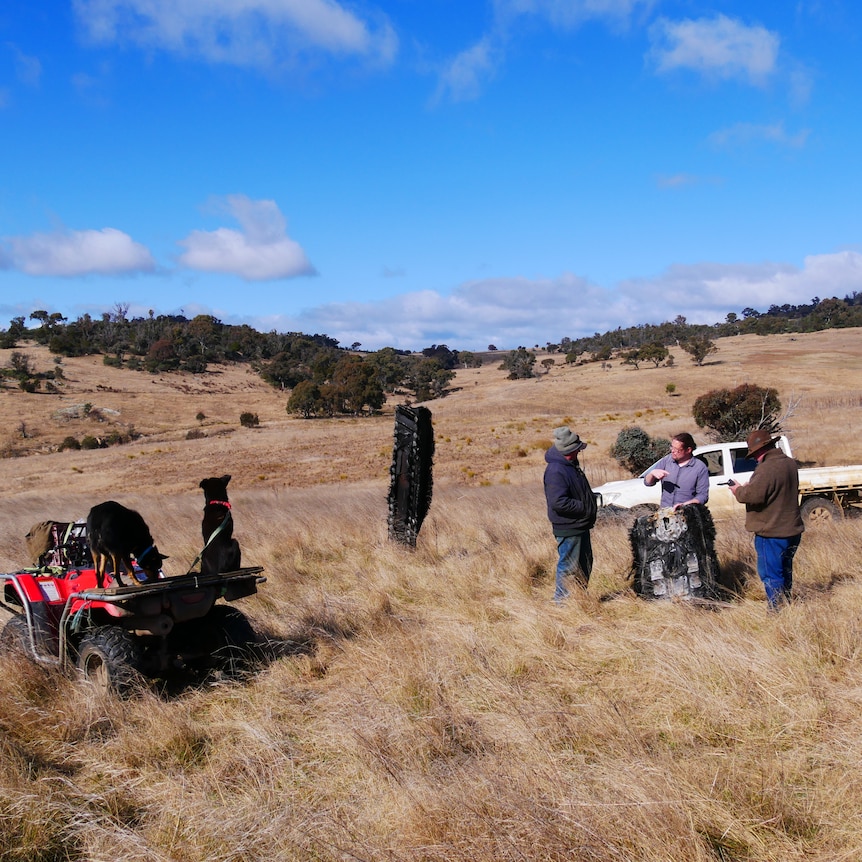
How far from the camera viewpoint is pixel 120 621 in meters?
5.09

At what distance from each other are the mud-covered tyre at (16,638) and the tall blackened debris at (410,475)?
16.6ft

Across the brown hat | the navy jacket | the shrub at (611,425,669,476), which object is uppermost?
the brown hat

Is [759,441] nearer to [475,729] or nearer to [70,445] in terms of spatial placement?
[475,729]

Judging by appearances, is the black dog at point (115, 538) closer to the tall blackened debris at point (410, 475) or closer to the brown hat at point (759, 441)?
the brown hat at point (759, 441)

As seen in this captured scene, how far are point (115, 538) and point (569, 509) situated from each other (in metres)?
3.68

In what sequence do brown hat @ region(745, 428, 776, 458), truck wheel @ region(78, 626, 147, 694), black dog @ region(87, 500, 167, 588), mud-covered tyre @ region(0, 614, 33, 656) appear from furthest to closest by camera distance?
brown hat @ region(745, 428, 776, 458) < mud-covered tyre @ region(0, 614, 33, 656) < black dog @ region(87, 500, 167, 588) < truck wheel @ region(78, 626, 147, 694)

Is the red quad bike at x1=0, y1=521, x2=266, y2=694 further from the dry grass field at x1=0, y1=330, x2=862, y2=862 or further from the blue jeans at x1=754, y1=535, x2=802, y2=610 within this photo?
the blue jeans at x1=754, y1=535, x2=802, y2=610

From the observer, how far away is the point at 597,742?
12.7ft

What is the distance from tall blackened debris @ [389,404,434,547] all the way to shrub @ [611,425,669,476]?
12.8 meters

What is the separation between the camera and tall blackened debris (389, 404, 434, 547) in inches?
394

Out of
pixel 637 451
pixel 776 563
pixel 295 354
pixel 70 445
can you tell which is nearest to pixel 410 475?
pixel 776 563

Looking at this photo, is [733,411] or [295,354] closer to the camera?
[733,411]

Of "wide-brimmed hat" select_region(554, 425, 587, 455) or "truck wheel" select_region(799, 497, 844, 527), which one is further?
"truck wheel" select_region(799, 497, 844, 527)

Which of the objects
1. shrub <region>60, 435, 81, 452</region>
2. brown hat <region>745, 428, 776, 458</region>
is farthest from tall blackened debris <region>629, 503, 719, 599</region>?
shrub <region>60, 435, 81, 452</region>
